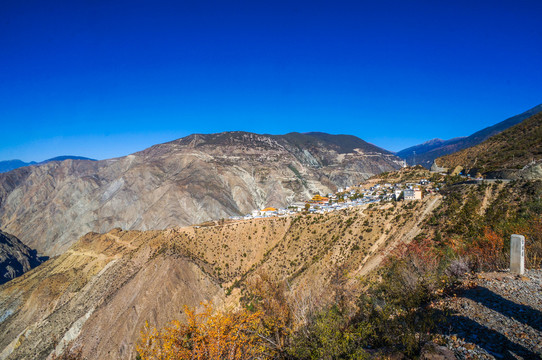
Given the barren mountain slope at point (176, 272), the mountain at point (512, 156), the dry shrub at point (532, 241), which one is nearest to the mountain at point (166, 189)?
the barren mountain slope at point (176, 272)

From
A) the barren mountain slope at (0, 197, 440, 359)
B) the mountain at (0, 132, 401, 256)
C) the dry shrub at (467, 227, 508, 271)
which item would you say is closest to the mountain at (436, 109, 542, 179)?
the barren mountain slope at (0, 197, 440, 359)

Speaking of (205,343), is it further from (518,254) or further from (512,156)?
(512,156)

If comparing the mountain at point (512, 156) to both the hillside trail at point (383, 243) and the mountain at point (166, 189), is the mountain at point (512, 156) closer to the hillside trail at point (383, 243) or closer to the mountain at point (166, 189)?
the hillside trail at point (383, 243)

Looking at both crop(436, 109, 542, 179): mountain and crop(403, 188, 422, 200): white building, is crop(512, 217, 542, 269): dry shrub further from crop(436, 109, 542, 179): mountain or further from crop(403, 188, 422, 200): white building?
crop(436, 109, 542, 179): mountain

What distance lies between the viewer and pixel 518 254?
9.84m

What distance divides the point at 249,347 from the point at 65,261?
6511 centimetres

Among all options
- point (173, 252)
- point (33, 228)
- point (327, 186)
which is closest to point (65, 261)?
point (173, 252)

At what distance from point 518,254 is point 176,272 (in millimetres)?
37119

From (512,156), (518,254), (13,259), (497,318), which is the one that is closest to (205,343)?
(497,318)

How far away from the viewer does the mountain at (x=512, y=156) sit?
34.4m

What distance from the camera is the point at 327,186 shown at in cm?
12506

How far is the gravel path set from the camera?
6289mm

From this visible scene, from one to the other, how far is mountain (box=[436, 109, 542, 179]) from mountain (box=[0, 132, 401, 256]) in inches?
2388

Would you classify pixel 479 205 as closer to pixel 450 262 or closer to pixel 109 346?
pixel 450 262
